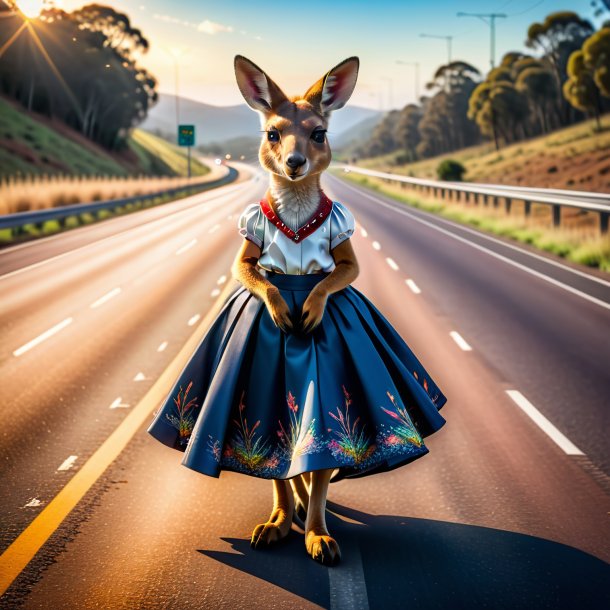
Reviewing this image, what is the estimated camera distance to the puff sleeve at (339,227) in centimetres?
475

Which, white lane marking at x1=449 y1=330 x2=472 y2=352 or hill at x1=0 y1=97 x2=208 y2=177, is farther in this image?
hill at x1=0 y1=97 x2=208 y2=177

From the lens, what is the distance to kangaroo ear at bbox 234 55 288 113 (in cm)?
465

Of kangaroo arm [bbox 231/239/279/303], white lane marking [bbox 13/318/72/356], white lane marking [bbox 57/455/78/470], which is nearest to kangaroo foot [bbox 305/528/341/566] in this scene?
kangaroo arm [bbox 231/239/279/303]

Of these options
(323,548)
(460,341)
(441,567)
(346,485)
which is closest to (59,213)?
(460,341)

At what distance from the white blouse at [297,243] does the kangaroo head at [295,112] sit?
0.27 metres

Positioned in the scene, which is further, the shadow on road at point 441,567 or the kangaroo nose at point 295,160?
the kangaroo nose at point 295,160

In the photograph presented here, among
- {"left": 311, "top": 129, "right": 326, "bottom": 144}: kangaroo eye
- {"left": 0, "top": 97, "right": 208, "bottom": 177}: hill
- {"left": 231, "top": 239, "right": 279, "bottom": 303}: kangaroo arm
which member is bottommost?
{"left": 231, "top": 239, "right": 279, "bottom": 303}: kangaroo arm

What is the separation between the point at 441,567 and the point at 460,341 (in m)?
6.56

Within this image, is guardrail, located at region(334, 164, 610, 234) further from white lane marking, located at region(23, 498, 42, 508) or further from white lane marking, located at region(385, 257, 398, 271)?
white lane marking, located at region(23, 498, 42, 508)

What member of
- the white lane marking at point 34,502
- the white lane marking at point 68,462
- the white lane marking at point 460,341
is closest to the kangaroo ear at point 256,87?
the white lane marking at point 34,502

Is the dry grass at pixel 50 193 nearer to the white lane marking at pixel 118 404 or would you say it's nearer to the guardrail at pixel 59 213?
the guardrail at pixel 59 213

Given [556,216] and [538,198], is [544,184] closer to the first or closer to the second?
[538,198]

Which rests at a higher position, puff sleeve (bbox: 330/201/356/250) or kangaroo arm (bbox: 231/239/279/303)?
puff sleeve (bbox: 330/201/356/250)

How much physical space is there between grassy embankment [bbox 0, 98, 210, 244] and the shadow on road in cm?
2095
